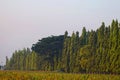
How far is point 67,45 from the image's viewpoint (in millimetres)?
69250

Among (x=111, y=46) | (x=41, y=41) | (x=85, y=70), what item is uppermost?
(x=41, y=41)

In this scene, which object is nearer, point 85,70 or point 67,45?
point 85,70

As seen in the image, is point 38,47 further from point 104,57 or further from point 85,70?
point 104,57

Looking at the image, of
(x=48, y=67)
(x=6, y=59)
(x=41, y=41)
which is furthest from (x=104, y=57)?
(x=6, y=59)

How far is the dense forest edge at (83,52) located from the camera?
50.9 meters

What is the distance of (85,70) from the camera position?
59.3 metres

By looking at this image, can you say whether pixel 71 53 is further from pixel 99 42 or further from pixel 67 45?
pixel 99 42

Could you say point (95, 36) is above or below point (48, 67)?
above

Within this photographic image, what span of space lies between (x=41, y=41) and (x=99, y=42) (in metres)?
26.1

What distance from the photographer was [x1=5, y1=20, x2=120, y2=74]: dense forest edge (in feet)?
167

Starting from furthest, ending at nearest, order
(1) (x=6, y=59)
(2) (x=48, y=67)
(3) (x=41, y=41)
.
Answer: (1) (x=6, y=59), (3) (x=41, y=41), (2) (x=48, y=67)

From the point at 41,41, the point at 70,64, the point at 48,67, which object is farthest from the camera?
the point at 41,41

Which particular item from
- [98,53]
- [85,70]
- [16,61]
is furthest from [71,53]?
[16,61]

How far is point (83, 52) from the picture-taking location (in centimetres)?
5741
